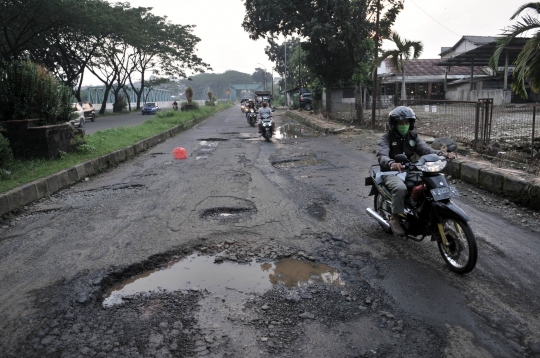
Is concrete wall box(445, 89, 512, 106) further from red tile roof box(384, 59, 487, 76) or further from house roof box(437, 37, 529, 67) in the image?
red tile roof box(384, 59, 487, 76)

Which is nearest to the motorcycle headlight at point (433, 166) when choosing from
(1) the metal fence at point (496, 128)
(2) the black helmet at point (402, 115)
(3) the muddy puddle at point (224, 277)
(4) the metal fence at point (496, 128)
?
(2) the black helmet at point (402, 115)

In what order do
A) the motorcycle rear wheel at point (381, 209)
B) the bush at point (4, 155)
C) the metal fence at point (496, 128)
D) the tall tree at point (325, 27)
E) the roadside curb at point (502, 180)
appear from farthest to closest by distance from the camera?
the tall tree at point (325, 27)
the metal fence at point (496, 128)
the bush at point (4, 155)
the roadside curb at point (502, 180)
the motorcycle rear wheel at point (381, 209)

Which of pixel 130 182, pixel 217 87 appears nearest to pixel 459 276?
pixel 130 182

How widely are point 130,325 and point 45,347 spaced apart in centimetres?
48

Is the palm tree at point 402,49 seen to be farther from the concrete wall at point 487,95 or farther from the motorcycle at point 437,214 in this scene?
the motorcycle at point 437,214

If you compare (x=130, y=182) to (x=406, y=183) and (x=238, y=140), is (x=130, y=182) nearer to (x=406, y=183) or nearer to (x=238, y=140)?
(x=406, y=183)

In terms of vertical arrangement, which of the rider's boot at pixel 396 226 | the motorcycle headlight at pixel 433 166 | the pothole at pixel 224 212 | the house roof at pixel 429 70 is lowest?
the pothole at pixel 224 212

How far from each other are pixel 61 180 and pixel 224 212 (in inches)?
142

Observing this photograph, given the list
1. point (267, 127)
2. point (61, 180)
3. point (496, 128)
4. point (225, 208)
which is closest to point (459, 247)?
point (225, 208)

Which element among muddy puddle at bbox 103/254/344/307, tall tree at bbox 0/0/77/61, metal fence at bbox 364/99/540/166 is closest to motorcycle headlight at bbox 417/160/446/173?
muddy puddle at bbox 103/254/344/307

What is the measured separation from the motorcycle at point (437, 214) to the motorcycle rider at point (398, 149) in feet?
0.26

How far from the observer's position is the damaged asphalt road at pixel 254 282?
2.49 m

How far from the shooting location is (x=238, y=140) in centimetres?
1436

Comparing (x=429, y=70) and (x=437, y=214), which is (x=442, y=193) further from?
(x=429, y=70)
